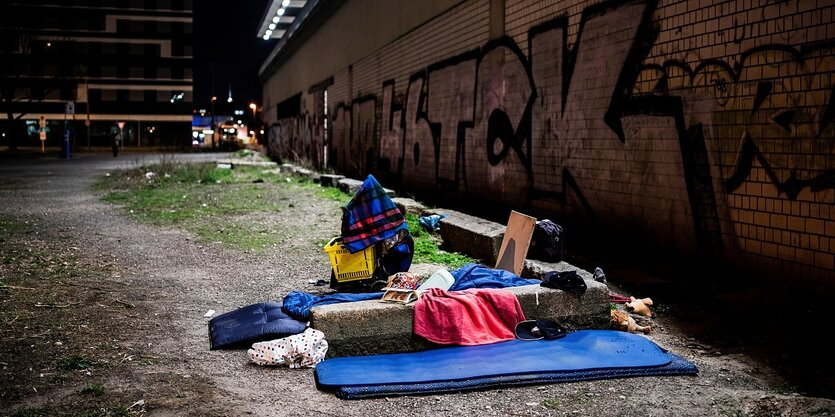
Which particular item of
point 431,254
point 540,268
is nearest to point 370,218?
point 540,268

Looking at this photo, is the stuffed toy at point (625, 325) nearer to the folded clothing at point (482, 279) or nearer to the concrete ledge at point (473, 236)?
the folded clothing at point (482, 279)

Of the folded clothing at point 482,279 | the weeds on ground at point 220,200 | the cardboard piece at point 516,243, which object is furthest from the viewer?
the weeds on ground at point 220,200

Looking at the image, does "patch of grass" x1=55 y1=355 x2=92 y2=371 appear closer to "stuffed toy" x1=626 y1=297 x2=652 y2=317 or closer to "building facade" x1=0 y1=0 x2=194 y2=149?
"stuffed toy" x1=626 y1=297 x2=652 y2=317

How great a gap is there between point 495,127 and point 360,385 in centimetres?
788

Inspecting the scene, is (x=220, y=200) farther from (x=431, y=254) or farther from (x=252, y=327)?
(x=252, y=327)

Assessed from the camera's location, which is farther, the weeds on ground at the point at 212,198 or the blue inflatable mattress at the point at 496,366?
the weeds on ground at the point at 212,198

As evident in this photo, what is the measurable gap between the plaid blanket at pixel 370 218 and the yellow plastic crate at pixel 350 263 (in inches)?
3.8

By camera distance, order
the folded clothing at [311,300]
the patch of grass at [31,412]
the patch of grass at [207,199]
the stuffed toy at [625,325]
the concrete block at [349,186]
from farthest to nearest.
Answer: the concrete block at [349,186] → the patch of grass at [207,199] → the stuffed toy at [625,325] → the folded clothing at [311,300] → the patch of grass at [31,412]

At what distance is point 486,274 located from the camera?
574 cm

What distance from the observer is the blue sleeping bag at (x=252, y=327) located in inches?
194

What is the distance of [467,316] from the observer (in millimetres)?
5047

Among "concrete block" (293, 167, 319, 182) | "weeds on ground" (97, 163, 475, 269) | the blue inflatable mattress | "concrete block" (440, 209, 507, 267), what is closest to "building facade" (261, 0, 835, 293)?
"concrete block" (440, 209, 507, 267)

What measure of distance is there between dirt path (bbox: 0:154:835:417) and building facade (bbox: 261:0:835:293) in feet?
5.02

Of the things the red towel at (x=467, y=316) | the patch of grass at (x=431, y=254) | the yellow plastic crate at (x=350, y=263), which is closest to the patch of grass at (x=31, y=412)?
the red towel at (x=467, y=316)
